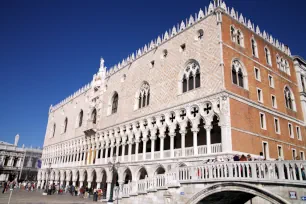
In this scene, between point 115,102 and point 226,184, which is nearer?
point 226,184

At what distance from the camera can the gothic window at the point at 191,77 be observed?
17.8 m

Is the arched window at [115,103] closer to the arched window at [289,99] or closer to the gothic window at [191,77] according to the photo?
the gothic window at [191,77]

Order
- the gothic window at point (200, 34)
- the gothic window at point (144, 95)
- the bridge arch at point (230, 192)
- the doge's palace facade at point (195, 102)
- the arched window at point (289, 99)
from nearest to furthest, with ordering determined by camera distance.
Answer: the bridge arch at point (230, 192) → the doge's palace facade at point (195, 102) → the gothic window at point (200, 34) → the arched window at point (289, 99) → the gothic window at point (144, 95)

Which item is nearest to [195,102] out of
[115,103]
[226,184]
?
[226,184]

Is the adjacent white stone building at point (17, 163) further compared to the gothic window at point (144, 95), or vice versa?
the adjacent white stone building at point (17, 163)

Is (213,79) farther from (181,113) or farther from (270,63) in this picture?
(270,63)

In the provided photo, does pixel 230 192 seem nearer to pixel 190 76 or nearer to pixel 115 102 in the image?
pixel 190 76

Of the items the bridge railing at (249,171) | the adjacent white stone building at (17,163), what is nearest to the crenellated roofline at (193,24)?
the bridge railing at (249,171)

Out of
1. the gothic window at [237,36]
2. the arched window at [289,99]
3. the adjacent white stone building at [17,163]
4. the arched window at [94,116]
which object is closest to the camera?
the gothic window at [237,36]

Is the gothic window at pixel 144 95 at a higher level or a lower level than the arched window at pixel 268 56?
lower

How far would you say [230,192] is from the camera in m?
10.8

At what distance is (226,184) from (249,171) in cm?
109

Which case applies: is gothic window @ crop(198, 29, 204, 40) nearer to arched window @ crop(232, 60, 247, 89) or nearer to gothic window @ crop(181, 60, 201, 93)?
gothic window @ crop(181, 60, 201, 93)

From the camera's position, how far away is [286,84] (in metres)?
21.9
